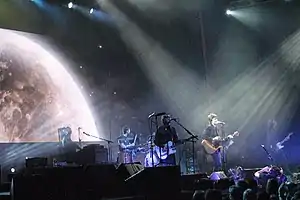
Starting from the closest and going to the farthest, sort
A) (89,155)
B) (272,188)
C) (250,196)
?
(250,196) < (272,188) < (89,155)

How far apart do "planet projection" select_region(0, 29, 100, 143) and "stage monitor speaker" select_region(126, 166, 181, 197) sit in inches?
246

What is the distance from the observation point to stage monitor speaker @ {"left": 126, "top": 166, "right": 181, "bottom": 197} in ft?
29.2

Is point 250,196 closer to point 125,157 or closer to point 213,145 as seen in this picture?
point 213,145

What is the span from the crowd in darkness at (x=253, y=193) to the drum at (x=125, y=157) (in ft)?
28.5

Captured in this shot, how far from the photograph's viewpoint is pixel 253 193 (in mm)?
4945

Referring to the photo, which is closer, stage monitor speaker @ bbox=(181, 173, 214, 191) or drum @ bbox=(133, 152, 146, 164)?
stage monitor speaker @ bbox=(181, 173, 214, 191)

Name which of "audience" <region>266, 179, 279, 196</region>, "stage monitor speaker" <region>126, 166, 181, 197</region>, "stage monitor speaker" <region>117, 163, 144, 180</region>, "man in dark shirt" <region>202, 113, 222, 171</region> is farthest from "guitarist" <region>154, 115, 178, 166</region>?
"audience" <region>266, 179, 279, 196</region>

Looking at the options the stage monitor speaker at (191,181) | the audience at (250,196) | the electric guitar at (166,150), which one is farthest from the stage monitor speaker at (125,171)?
the audience at (250,196)

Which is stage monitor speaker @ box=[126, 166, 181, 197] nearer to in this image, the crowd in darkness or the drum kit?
the crowd in darkness

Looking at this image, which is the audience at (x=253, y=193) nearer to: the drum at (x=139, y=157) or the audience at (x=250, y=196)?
the audience at (x=250, y=196)

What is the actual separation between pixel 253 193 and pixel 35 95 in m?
11.2

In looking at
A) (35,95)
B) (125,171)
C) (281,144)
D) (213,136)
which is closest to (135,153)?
(213,136)

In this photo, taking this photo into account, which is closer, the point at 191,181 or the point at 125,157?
the point at 191,181

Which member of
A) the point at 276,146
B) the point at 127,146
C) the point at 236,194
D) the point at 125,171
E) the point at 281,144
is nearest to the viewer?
the point at 236,194
